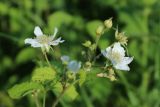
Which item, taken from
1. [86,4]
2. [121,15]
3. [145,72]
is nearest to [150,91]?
[145,72]

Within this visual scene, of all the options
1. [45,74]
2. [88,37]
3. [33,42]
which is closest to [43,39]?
[33,42]

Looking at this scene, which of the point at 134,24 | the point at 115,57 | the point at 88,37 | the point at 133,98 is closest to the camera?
the point at 115,57

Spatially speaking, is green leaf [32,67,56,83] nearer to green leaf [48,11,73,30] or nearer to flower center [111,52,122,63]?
flower center [111,52,122,63]

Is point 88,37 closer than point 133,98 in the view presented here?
No

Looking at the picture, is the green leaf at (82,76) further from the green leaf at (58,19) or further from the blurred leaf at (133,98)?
the green leaf at (58,19)

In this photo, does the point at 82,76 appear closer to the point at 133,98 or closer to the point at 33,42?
the point at 33,42

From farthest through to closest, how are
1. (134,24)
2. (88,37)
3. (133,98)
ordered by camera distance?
1. (88,37)
2. (134,24)
3. (133,98)

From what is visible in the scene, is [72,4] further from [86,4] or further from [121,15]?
[121,15]

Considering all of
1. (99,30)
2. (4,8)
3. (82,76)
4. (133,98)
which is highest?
(4,8)
